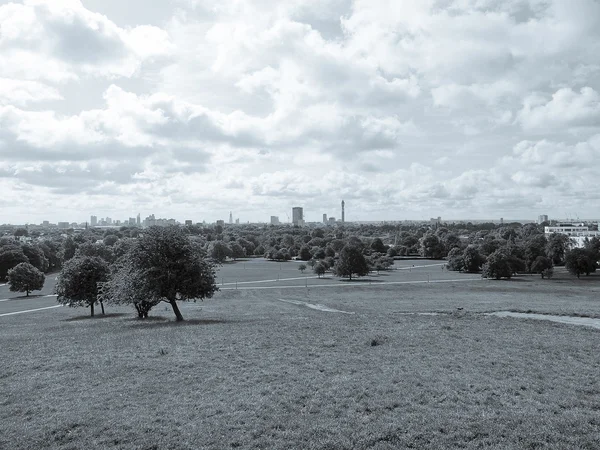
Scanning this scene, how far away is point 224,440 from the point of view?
1098 centimetres

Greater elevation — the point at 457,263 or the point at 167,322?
the point at 167,322

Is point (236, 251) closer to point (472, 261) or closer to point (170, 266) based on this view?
point (472, 261)

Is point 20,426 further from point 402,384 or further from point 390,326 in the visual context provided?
point 390,326

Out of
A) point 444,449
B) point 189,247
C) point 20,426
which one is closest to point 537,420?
point 444,449

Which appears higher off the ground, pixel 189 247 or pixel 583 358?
pixel 189 247

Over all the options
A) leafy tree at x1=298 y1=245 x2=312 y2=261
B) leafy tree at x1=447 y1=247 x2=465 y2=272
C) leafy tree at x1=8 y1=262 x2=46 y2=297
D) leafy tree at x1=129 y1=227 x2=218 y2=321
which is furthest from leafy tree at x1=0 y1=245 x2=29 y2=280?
leafy tree at x1=447 y1=247 x2=465 y2=272

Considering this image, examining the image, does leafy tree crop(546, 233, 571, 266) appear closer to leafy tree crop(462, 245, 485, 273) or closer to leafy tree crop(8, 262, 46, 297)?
leafy tree crop(462, 245, 485, 273)

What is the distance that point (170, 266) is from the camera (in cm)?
3297

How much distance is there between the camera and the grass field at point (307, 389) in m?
11.2

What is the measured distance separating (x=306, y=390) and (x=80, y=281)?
34.9m

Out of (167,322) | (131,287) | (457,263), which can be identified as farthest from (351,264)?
(131,287)

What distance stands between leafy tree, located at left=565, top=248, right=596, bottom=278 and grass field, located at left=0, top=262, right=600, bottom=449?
7688 cm

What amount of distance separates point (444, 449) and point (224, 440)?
17.5ft

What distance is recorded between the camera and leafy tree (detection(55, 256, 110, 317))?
41.8m
